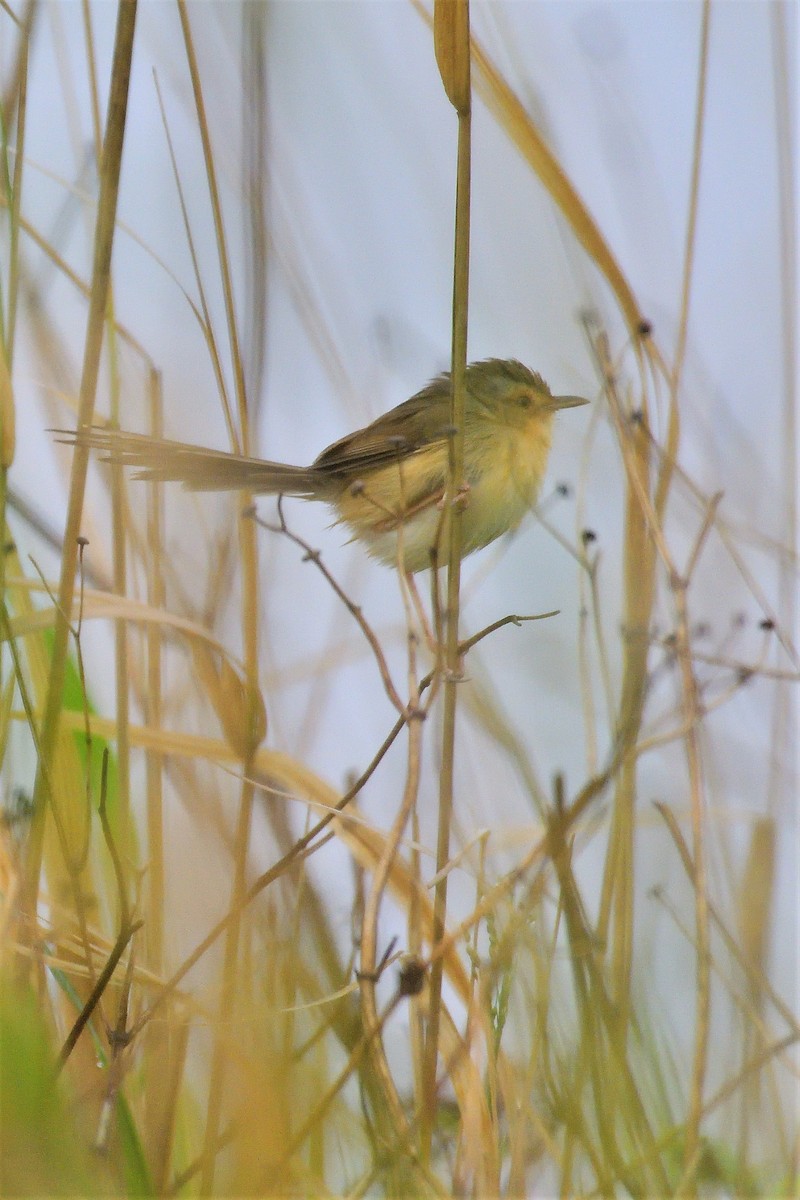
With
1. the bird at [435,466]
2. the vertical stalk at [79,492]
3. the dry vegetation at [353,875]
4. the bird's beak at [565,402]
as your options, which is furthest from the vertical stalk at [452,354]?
the bird's beak at [565,402]

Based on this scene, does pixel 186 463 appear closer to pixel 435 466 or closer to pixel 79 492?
pixel 79 492

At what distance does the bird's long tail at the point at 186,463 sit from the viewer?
877mm

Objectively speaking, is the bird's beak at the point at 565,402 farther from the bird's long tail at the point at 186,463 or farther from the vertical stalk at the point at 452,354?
the vertical stalk at the point at 452,354

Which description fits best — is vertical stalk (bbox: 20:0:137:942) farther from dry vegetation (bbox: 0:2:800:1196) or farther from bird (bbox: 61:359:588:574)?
bird (bbox: 61:359:588:574)

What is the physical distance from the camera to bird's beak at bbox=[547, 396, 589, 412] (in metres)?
1.44

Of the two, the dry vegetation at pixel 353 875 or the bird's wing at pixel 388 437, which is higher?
the bird's wing at pixel 388 437

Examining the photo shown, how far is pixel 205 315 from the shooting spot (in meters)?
0.97

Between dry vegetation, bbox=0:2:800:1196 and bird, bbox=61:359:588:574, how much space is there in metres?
0.21

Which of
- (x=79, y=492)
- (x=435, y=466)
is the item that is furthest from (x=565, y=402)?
(x=79, y=492)

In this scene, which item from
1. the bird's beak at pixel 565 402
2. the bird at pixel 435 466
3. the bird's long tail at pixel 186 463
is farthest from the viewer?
the bird's beak at pixel 565 402

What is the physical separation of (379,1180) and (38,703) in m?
0.50

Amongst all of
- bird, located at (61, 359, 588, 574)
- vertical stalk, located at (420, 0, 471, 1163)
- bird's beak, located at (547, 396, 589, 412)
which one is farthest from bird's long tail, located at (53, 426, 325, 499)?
bird's beak, located at (547, 396, 589, 412)

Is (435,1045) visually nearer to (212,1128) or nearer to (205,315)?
(212,1128)

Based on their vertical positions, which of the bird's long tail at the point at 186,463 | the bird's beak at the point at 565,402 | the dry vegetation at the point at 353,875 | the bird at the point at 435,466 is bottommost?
the dry vegetation at the point at 353,875
